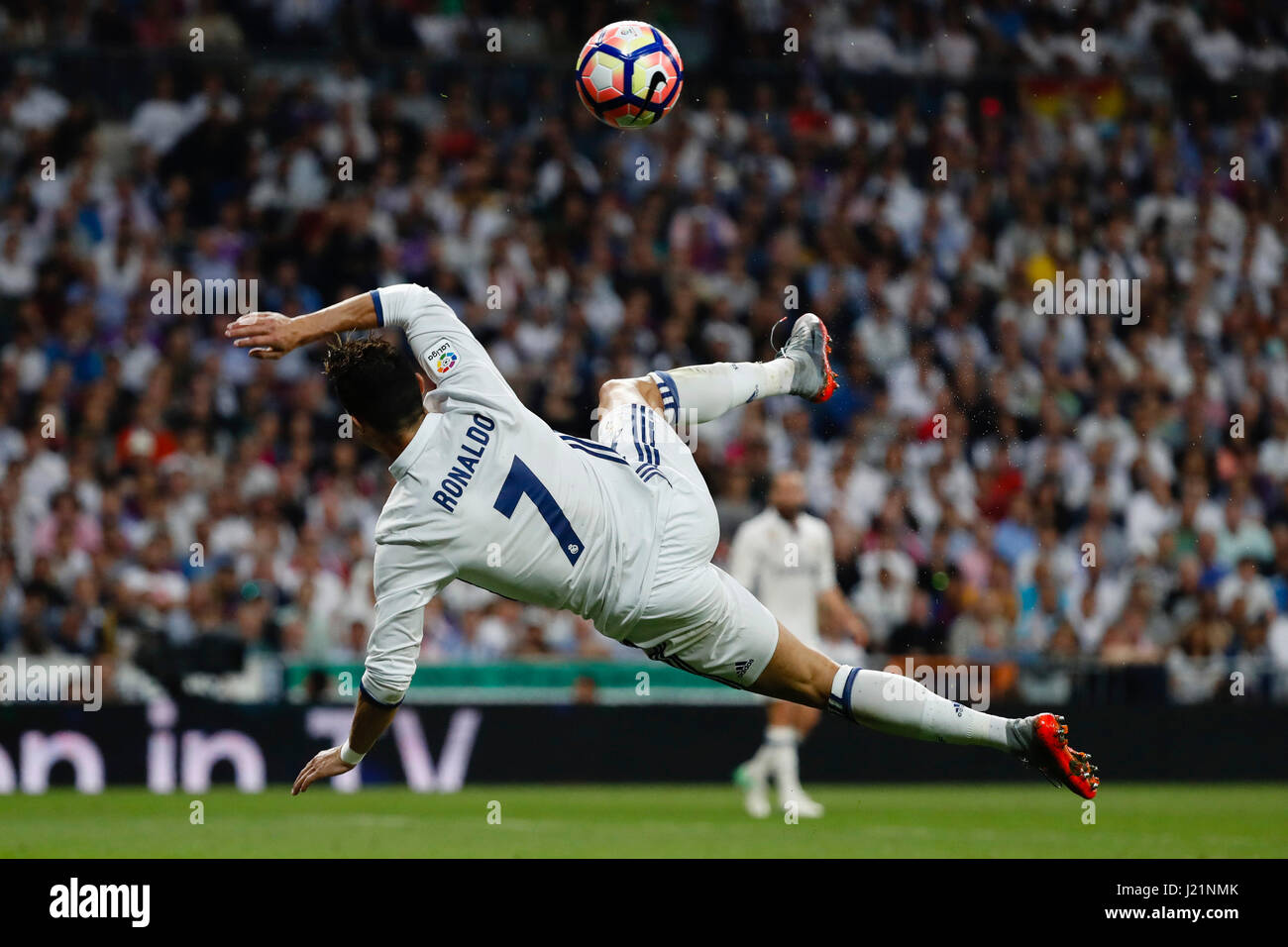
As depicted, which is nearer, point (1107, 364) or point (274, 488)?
point (274, 488)

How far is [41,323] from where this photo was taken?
16.3 meters

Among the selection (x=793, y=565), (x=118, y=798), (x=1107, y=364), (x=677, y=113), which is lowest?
(x=118, y=798)

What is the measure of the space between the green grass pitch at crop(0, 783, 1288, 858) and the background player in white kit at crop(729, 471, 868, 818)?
1.24ft

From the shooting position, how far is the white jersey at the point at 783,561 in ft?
42.2

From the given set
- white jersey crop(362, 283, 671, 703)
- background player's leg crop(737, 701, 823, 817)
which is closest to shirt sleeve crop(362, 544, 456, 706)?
white jersey crop(362, 283, 671, 703)

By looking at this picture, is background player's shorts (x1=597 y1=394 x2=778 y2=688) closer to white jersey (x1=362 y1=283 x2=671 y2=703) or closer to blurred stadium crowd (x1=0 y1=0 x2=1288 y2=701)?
white jersey (x1=362 y1=283 x2=671 y2=703)

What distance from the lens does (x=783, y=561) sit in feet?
42.2

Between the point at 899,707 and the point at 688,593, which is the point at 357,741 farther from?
the point at 899,707

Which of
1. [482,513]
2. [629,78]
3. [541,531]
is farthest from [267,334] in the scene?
[629,78]

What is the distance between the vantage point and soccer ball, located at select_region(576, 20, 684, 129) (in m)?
9.51

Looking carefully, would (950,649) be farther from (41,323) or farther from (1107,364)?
(41,323)
